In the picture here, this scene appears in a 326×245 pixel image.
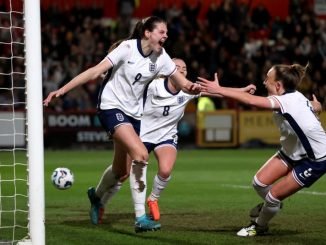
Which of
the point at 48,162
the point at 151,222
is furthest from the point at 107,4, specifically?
the point at 151,222

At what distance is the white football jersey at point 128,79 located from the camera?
28.7ft

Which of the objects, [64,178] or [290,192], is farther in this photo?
[64,178]

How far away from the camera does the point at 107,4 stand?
27875 millimetres

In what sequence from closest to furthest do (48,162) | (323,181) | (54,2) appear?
(323,181) < (48,162) < (54,2)

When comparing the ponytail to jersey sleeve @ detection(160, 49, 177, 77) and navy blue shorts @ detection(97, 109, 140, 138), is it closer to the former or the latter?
jersey sleeve @ detection(160, 49, 177, 77)

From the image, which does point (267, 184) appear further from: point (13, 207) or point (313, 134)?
point (13, 207)

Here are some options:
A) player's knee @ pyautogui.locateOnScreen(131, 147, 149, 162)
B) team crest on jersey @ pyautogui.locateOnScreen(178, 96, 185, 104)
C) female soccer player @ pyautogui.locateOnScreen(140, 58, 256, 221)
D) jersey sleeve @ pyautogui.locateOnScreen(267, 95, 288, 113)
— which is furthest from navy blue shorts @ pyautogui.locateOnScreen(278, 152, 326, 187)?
team crest on jersey @ pyautogui.locateOnScreen(178, 96, 185, 104)

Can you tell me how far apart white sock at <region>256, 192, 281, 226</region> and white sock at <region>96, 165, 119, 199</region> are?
1.72 metres

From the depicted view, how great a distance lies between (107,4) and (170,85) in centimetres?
1793

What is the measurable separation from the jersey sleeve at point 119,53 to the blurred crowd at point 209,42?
14.1 m

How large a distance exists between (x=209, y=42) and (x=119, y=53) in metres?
17.4

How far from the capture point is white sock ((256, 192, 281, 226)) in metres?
8.31

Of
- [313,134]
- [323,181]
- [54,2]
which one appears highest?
[54,2]

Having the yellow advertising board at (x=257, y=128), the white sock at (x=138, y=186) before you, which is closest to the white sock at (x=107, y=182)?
the white sock at (x=138, y=186)
